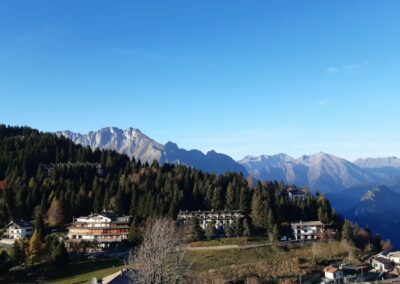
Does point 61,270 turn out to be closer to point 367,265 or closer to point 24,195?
point 24,195

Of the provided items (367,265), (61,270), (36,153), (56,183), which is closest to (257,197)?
(367,265)

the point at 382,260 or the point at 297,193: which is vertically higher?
the point at 297,193

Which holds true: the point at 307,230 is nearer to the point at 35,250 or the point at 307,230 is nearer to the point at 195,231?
the point at 195,231

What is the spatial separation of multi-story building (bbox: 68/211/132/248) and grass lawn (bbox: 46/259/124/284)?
1389cm

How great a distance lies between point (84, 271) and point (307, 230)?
4967 centimetres

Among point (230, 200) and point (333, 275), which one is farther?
point (230, 200)

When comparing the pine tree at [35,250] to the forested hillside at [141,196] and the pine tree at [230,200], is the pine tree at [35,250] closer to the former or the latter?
the forested hillside at [141,196]

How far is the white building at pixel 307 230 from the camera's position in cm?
9181

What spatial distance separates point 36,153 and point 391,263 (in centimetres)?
11822

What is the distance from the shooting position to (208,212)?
9925 cm

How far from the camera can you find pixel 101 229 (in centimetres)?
9050

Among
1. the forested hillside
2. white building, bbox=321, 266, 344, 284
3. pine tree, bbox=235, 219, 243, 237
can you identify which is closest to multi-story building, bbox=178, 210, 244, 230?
the forested hillside

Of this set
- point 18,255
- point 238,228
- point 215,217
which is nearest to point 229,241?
point 238,228

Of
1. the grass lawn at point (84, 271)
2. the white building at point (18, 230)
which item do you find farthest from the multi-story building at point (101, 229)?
the grass lawn at point (84, 271)
